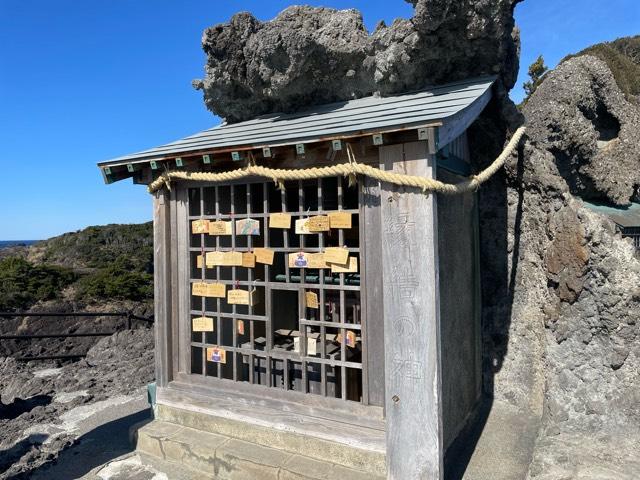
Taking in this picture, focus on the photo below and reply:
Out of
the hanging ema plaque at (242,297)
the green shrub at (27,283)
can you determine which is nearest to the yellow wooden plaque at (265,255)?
the hanging ema plaque at (242,297)

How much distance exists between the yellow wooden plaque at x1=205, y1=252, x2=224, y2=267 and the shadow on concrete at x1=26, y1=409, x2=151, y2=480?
6.40ft

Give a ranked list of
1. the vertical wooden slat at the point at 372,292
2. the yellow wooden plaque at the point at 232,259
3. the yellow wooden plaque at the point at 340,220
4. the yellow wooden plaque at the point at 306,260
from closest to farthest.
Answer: the vertical wooden slat at the point at 372,292 → the yellow wooden plaque at the point at 340,220 → the yellow wooden plaque at the point at 306,260 → the yellow wooden plaque at the point at 232,259

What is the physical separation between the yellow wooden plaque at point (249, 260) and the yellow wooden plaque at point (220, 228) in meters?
0.30

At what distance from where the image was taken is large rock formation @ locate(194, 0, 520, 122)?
4.00m

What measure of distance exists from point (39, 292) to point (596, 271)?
69.2 feet

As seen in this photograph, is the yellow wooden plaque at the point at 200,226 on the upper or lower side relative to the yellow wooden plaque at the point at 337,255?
upper

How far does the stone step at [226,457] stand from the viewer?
3.51 metres

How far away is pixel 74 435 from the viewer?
5.10 m

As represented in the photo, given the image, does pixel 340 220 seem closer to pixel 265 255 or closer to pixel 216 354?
pixel 265 255

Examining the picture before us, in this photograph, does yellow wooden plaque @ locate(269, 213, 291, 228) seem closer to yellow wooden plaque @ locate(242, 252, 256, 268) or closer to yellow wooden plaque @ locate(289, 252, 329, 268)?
yellow wooden plaque @ locate(289, 252, 329, 268)

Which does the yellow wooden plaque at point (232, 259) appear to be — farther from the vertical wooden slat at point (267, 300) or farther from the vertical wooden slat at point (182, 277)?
the vertical wooden slat at point (182, 277)

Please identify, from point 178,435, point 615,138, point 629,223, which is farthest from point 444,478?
point 615,138

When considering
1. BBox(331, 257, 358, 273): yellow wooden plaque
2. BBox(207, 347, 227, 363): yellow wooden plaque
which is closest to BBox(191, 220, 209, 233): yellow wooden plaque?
BBox(207, 347, 227, 363): yellow wooden plaque

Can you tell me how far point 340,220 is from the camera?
3600mm
